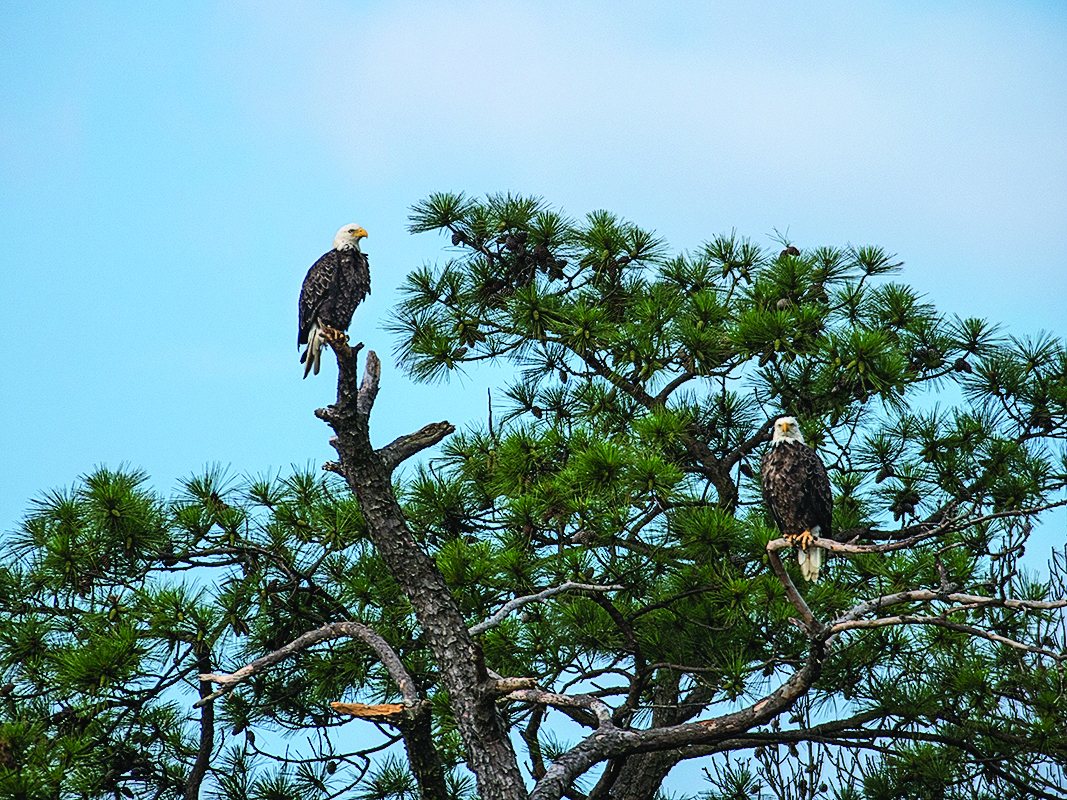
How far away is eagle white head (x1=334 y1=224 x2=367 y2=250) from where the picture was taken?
527 cm

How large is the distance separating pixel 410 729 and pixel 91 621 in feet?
3.99

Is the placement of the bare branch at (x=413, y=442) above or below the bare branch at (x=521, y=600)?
above

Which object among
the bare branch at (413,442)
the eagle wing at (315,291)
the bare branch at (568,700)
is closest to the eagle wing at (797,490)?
the bare branch at (568,700)

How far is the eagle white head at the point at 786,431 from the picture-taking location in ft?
15.5

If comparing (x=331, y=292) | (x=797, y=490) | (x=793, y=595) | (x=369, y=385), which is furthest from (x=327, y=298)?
(x=793, y=595)

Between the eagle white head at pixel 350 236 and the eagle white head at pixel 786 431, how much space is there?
2.01 metres

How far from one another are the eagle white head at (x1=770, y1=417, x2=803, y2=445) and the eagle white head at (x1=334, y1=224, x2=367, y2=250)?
201 centimetres

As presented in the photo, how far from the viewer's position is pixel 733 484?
5.17 m

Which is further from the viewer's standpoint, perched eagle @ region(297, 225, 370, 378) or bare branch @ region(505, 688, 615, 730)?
perched eagle @ region(297, 225, 370, 378)

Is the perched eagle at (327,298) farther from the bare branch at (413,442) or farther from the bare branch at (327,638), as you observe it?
the bare branch at (327,638)

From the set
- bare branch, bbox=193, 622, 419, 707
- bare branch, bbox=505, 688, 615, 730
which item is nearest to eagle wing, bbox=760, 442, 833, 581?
bare branch, bbox=505, 688, 615, 730

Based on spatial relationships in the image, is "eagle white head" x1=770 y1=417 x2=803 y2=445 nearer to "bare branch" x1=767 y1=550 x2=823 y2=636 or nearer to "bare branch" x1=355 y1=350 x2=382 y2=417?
"bare branch" x1=767 y1=550 x2=823 y2=636

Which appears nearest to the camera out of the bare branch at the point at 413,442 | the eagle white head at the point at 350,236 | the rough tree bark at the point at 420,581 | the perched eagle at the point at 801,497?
the rough tree bark at the point at 420,581

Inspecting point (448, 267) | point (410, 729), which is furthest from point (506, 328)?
point (410, 729)
